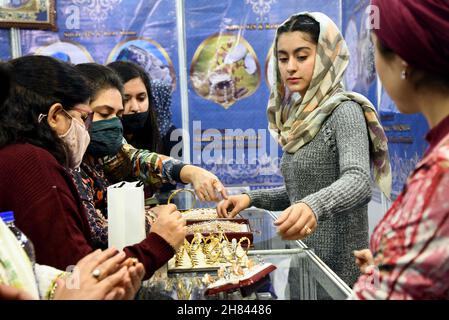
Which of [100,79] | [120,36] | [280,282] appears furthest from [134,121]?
[280,282]

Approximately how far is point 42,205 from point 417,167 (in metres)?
0.91

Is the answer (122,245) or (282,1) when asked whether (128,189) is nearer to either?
(122,245)

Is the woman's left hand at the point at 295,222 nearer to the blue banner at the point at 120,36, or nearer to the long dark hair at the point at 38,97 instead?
the long dark hair at the point at 38,97

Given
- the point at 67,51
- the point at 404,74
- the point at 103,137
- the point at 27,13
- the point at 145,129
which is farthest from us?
the point at 67,51

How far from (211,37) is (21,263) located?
127 inches

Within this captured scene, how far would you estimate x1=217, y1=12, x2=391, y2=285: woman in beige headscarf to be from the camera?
1.61 meters

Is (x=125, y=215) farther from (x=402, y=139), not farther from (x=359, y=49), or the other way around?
(x=359, y=49)

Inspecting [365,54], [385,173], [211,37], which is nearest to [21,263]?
[385,173]

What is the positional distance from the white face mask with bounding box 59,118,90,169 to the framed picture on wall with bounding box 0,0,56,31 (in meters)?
2.57

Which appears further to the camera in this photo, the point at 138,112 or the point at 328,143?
the point at 138,112

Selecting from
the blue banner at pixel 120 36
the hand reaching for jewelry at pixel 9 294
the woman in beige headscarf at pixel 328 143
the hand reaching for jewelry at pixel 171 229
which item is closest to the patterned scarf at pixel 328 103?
the woman in beige headscarf at pixel 328 143

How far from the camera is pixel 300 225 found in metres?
1.39

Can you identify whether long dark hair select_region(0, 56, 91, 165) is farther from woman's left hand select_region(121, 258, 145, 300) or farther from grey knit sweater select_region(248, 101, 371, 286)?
grey knit sweater select_region(248, 101, 371, 286)

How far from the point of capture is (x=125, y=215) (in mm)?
1468
